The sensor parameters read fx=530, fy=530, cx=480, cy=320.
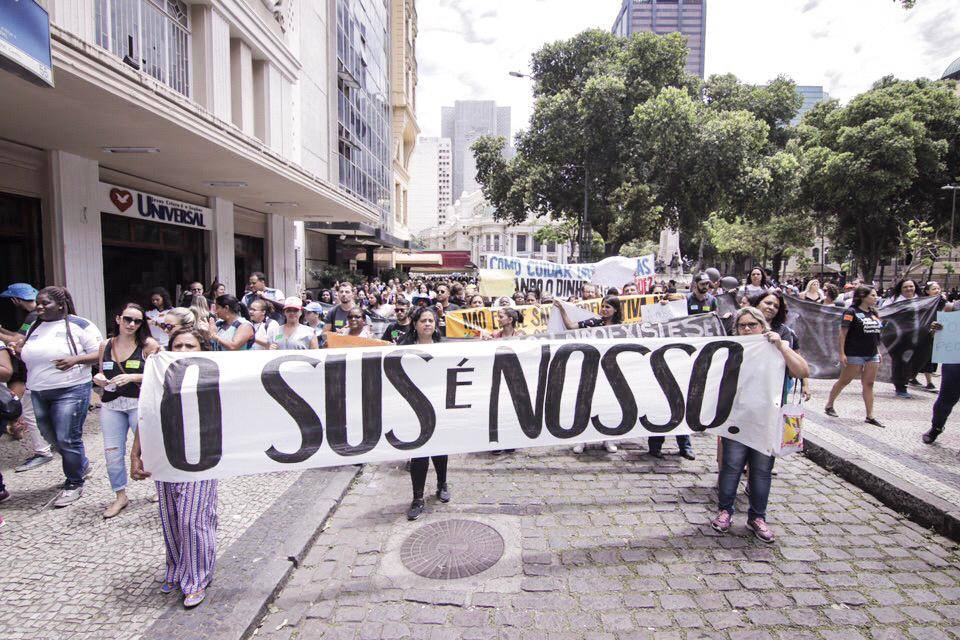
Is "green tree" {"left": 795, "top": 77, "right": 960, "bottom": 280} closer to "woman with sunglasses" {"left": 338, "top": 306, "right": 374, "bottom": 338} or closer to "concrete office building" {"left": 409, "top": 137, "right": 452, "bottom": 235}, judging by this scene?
"woman with sunglasses" {"left": 338, "top": 306, "right": 374, "bottom": 338}

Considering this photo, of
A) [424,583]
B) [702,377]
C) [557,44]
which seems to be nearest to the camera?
[424,583]

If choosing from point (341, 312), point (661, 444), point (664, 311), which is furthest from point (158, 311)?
point (664, 311)

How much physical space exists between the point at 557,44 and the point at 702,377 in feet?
73.9

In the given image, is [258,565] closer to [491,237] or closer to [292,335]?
[292,335]

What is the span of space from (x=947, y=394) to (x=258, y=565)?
6915 millimetres

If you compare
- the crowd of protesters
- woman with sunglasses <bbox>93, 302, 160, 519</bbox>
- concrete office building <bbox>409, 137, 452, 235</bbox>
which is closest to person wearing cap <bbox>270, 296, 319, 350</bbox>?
the crowd of protesters

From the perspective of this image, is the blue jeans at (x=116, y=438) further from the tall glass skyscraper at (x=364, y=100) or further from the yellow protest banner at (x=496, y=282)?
the tall glass skyscraper at (x=364, y=100)

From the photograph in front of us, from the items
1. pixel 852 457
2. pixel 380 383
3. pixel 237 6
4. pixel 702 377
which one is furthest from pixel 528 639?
pixel 237 6

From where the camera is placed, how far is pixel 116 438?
4090 millimetres

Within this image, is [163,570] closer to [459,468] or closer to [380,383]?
[380,383]

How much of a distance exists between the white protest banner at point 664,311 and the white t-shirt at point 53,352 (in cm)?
686

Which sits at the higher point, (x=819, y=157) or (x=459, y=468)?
(x=819, y=157)

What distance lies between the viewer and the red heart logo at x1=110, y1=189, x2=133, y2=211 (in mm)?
10312

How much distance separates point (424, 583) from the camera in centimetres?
343
